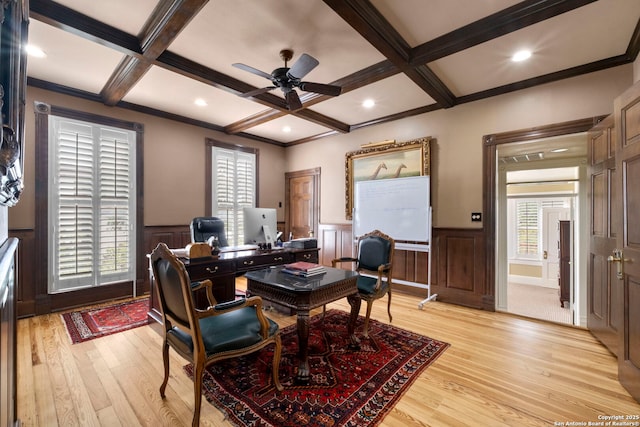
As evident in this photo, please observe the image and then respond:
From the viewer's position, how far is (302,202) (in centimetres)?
582

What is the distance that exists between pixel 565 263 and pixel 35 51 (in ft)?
23.0

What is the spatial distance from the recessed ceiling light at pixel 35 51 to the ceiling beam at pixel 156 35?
574 millimetres

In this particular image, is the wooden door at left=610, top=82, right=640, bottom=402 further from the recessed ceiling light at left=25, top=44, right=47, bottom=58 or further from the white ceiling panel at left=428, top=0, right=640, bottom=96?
the recessed ceiling light at left=25, top=44, right=47, bottom=58

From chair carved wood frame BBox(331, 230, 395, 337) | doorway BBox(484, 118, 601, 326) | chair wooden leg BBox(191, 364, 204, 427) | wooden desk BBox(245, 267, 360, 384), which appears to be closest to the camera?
chair wooden leg BBox(191, 364, 204, 427)

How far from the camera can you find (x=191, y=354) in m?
1.59

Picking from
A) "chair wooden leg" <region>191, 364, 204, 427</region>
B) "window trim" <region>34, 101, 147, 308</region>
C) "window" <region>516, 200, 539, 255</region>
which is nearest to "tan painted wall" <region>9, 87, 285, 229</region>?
"window trim" <region>34, 101, 147, 308</region>

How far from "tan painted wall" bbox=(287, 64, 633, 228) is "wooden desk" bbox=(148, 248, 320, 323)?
2379 millimetres

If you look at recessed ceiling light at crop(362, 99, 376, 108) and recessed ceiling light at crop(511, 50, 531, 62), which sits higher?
recessed ceiling light at crop(362, 99, 376, 108)

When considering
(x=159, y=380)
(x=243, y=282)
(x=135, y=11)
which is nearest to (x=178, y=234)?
(x=243, y=282)

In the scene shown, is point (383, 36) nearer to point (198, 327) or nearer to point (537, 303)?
point (198, 327)

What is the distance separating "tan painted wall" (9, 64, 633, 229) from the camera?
3.01 m

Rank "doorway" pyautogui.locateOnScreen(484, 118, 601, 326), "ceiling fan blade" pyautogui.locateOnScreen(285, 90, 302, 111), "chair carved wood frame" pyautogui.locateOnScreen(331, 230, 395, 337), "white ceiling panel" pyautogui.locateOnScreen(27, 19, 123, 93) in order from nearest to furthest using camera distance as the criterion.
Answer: "white ceiling panel" pyautogui.locateOnScreen(27, 19, 123, 93)
"ceiling fan blade" pyautogui.locateOnScreen(285, 90, 302, 111)
"chair carved wood frame" pyautogui.locateOnScreen(331, 230, 395, 337)
"doorway" pyautogui.locateOnScreen(484, 118, 601, 326)

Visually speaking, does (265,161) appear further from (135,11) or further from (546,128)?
(546,128)

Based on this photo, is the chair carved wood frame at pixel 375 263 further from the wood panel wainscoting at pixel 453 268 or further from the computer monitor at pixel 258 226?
the wood panel wainscoting at pixel 453 268
